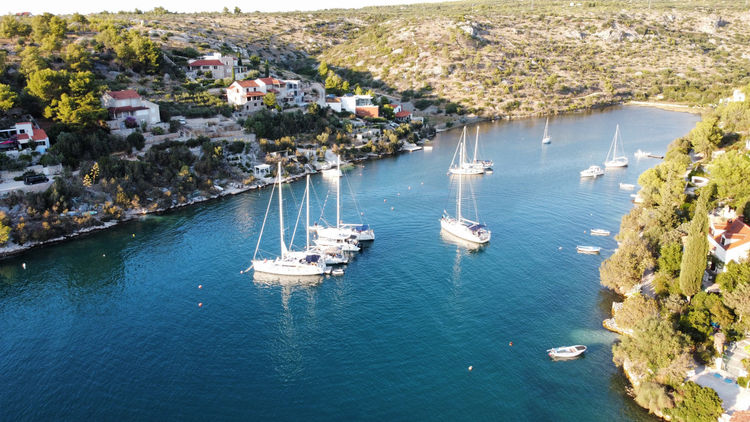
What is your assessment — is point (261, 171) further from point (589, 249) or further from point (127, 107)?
point (589, 249)

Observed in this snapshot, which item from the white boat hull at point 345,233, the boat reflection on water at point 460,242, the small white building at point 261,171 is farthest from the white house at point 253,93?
the boat reflection on water at point 460,242

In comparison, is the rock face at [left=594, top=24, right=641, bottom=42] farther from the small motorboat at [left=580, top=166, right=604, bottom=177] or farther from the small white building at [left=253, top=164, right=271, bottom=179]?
the small white building at [left=253, top=164, right=271, bottom=179]

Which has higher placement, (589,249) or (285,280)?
(589,249)

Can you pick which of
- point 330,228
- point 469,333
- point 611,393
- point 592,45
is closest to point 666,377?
point 611,393

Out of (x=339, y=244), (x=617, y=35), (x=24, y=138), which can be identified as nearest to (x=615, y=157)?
(x=339, y=244)

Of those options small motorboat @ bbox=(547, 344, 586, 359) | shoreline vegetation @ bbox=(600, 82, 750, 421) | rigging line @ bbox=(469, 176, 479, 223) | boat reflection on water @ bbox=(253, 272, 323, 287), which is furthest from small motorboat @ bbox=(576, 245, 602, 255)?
boat reflection on water @ bbox=(253, 272, 323, 287)

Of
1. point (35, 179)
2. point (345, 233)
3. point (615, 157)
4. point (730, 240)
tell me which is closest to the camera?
point (730, 240)

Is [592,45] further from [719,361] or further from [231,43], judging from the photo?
[719,361]

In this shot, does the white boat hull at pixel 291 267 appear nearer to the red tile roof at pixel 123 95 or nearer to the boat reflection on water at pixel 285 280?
the boat reflection on water at pixel 285 280
